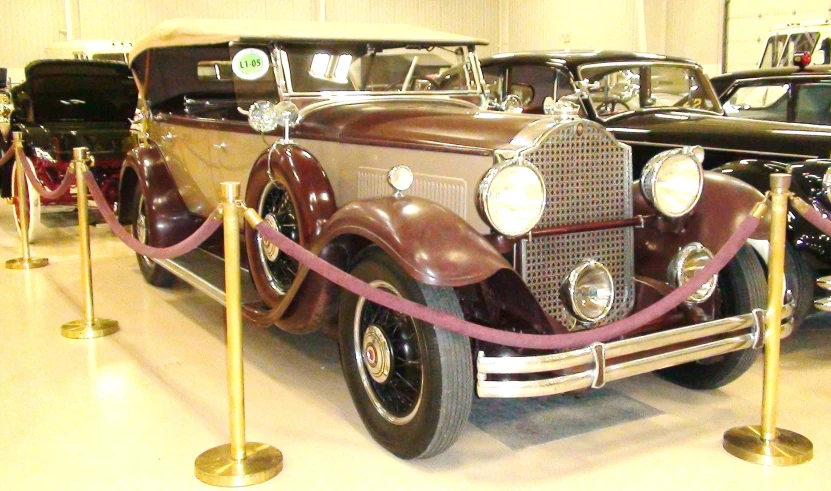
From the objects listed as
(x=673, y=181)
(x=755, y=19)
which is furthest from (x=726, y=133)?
(x=755, y=19)

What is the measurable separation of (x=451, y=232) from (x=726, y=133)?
3.06 meters

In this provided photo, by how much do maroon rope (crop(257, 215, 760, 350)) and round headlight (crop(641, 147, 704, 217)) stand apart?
1.10ft

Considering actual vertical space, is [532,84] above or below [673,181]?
above

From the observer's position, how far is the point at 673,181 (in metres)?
3.31

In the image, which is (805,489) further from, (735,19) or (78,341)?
(735,19)

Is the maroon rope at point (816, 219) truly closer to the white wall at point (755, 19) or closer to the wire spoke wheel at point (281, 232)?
the wire spoke wheel at point (281, 232)

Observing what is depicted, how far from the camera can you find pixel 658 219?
3414 millimetres

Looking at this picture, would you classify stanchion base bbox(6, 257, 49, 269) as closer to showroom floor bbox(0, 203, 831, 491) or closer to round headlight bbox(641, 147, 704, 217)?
showroom floor bbox(0, 203, 831, 491)

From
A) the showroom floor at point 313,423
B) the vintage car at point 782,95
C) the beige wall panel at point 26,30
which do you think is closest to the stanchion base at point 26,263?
the showroom floor at point 313,423

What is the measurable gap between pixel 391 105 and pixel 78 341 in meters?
2.35

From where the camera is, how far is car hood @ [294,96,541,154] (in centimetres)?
317

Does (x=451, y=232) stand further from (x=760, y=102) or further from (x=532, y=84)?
(x=760, y=102)

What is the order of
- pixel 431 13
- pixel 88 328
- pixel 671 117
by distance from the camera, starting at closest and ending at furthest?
pixel 88 328 < pixel 671 117 < pixel 431 13

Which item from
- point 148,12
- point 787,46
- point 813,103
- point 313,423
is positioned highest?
point 148,12
